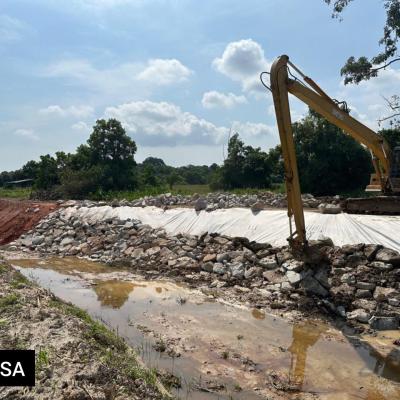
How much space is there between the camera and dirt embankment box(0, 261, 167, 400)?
4.01 metres

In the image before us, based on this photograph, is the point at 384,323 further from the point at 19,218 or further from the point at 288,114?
the point at 19,218

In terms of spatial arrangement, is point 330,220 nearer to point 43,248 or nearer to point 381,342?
point 381,342

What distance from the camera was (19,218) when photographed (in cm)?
1962

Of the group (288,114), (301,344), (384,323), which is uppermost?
(288,114)

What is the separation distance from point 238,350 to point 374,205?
6411 mm

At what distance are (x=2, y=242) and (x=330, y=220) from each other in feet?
44.3

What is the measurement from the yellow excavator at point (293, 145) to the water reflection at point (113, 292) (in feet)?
12.6

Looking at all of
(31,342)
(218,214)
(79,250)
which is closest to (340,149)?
(218,214)

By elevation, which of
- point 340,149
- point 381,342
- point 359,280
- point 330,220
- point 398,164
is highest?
point 340,149

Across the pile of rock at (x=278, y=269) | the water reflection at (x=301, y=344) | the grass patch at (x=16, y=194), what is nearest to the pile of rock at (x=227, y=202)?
the pile of rock at (x=278, y=269)

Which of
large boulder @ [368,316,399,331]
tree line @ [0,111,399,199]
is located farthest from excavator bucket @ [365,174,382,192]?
tree line @ [0,111,399,199]

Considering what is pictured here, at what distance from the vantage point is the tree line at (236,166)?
25656mm

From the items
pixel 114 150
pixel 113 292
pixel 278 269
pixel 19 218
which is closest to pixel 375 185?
pixel 278 269

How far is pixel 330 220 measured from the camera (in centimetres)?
1020
